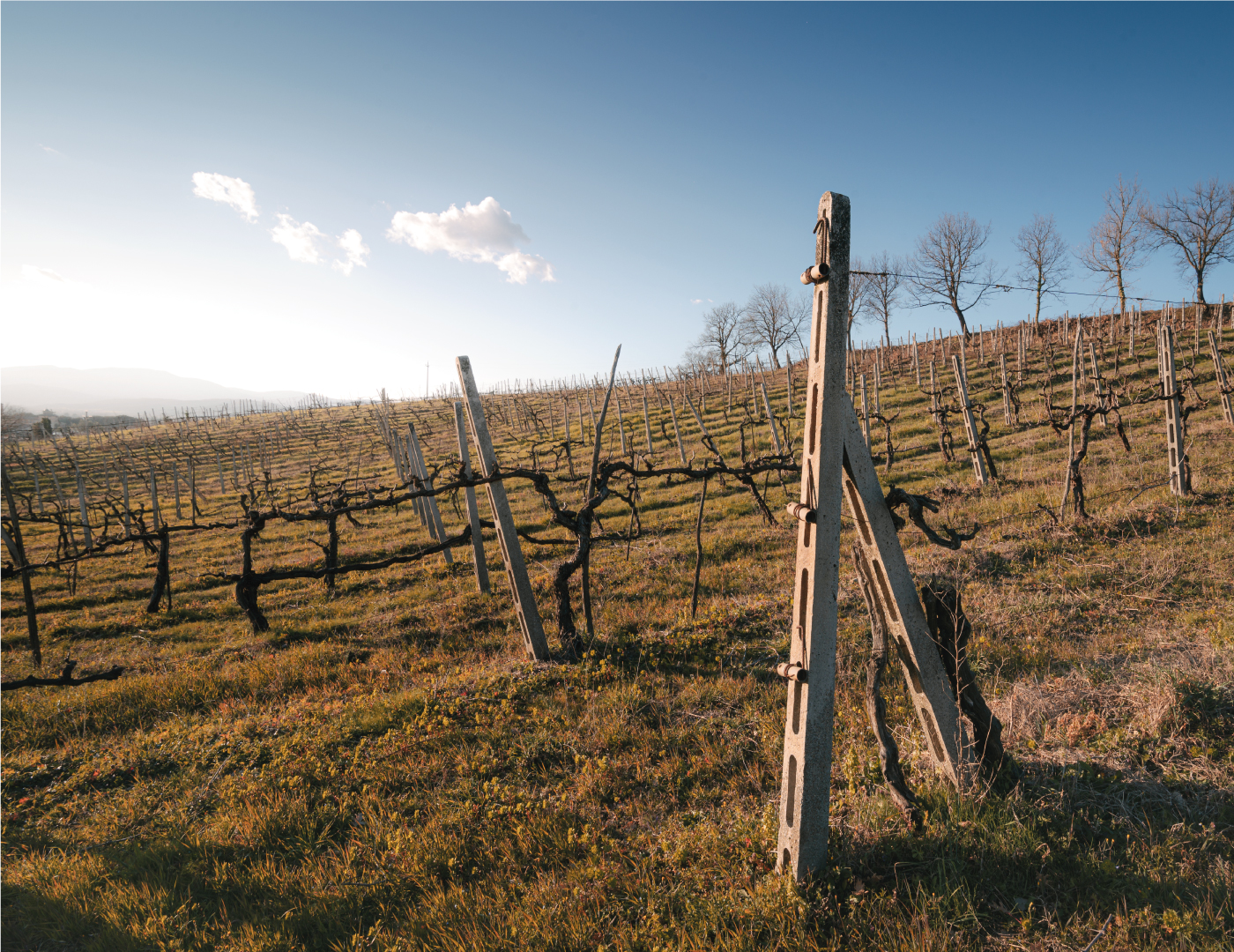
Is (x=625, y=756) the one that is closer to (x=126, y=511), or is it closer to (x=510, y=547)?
(x=510, y=547)

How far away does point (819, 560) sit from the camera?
233cm

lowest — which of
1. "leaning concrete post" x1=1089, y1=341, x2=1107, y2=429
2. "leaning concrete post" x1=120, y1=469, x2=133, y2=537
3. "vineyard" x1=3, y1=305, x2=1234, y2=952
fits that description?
"vineyard" x1=3, y1=305, x2=1234, y2=952

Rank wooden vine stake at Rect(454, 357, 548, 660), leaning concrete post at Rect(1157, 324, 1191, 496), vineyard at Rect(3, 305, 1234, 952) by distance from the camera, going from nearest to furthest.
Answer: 1. vineyard at Rect(3, 305, 1234, 952)
2. wooden vine stake at Rect(454, 357, 548, 660)
3. leaning concrete post at Rect(1157, 324, 1191, 496)

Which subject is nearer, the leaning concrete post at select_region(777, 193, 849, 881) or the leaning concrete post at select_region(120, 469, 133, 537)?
the leaning concrete post at select_region(777, 193, 849, 881)

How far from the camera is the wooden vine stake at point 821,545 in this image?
2229mm

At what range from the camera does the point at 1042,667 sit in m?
4.46

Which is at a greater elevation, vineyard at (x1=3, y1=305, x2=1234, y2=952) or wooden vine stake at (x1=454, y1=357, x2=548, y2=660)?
wooden vine stake at (x1=454, y1=357, x2=548, y2=660)

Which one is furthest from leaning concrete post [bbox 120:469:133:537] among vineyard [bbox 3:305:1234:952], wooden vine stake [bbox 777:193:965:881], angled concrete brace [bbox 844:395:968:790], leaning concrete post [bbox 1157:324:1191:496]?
leaning concrete post [bbox 1157:324:1191:496]

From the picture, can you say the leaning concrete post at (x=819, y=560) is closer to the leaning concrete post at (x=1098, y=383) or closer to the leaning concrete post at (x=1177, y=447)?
the leaning concrete post at (x=1177, y=447)

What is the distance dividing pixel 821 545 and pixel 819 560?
71 mm

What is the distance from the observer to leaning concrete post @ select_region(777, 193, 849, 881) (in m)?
2.22

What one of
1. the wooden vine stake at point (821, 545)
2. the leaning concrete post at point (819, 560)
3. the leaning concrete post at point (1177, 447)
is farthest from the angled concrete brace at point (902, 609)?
the leaning concrete post at point (1177, 447)

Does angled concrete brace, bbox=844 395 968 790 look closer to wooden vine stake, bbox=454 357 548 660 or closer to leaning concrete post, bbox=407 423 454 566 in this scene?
wooden vine stake, bbox=454 357 548 660

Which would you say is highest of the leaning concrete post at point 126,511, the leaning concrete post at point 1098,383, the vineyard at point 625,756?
the leaning concrete post at point 1098,383
